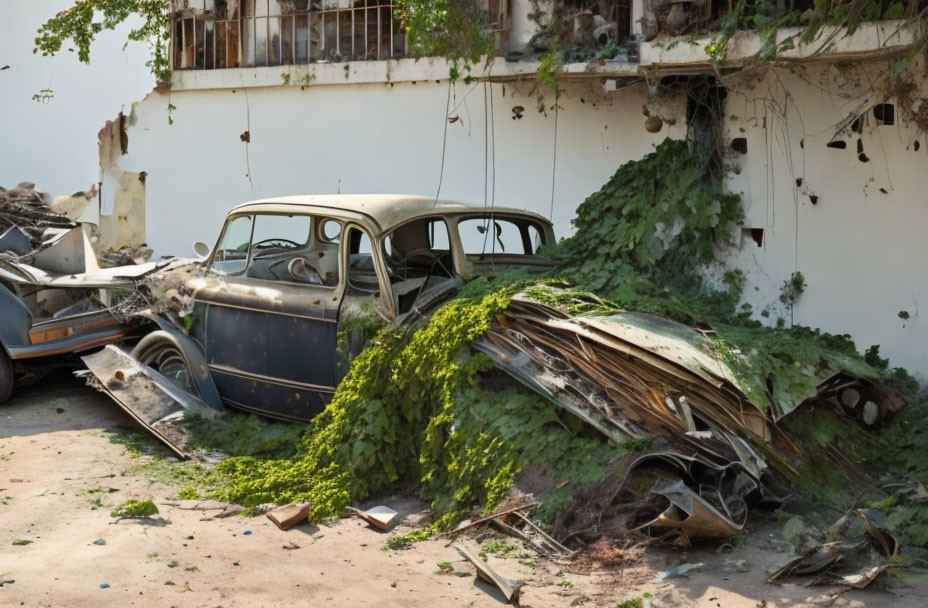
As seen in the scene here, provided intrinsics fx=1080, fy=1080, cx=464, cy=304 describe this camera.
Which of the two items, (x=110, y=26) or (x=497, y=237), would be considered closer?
(x=497, y=237)

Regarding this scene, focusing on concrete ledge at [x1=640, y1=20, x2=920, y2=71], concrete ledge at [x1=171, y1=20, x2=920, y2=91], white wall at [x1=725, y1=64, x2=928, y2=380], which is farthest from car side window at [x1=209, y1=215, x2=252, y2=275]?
white wall at [x1=725, y1=64, x2=928, y2=380]

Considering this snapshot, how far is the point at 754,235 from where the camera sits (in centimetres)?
1027

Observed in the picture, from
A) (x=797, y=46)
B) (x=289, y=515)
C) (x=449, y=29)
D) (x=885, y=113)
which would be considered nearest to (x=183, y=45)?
(x=449, y=29)

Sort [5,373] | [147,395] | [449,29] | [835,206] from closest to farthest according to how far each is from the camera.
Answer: [147,395] < [5,373] < [835,206] < [449,29]

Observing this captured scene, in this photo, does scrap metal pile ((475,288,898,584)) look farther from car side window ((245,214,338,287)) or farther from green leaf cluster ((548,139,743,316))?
green leaf cluster ((548,139,743,316))

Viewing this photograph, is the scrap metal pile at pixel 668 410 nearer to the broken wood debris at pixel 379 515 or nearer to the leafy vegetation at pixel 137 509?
the broken wood debris at pixel 379 515

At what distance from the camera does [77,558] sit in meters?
5.81

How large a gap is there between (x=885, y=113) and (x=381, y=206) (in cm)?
465

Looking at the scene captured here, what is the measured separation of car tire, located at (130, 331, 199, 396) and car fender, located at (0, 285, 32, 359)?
977mm

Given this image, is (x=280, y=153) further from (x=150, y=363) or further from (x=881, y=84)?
(x=881, y=84)

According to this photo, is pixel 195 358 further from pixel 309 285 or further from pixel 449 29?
pixel 449 29

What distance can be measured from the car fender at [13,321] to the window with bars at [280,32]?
17.7 feet

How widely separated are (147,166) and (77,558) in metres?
10.3

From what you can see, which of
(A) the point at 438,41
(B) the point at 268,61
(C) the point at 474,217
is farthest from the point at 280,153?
(C) the point at 474,217
